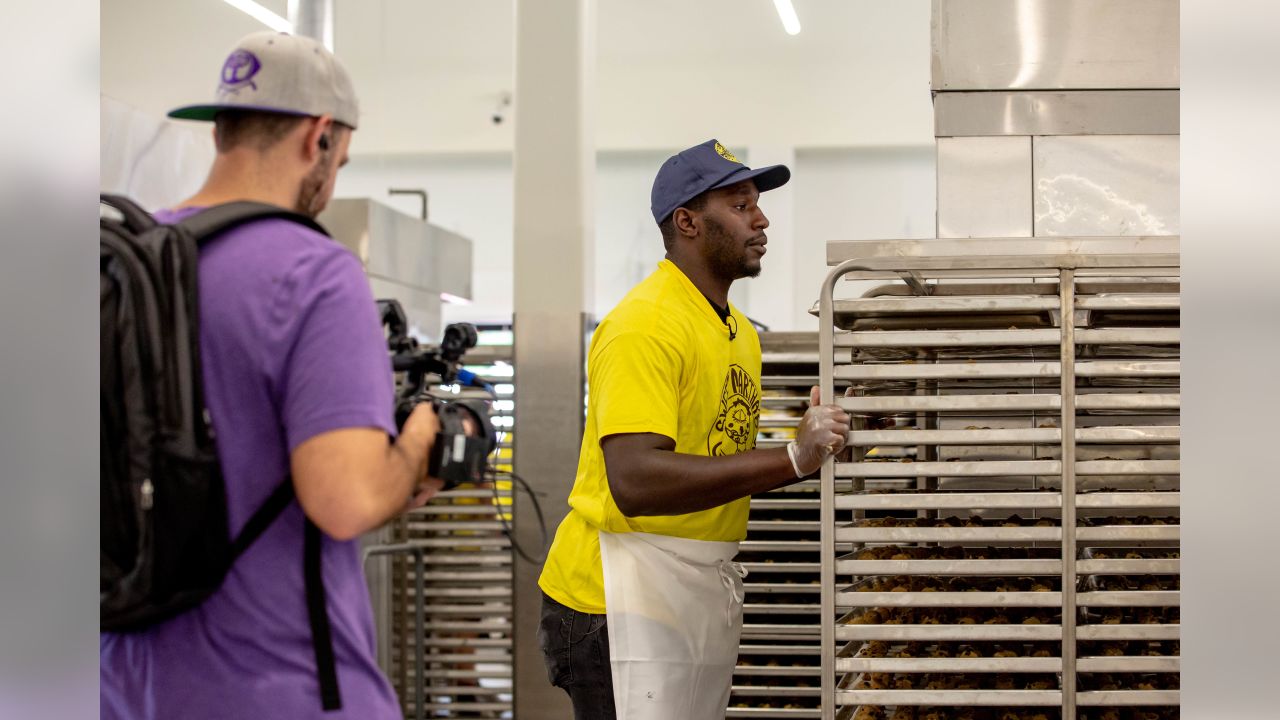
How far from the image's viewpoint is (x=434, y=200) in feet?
37.9

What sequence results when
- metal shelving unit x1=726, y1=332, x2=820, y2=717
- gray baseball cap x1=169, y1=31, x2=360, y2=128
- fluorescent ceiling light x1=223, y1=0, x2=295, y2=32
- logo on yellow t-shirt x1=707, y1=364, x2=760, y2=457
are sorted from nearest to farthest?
gray baseball cap x1=169, y1=31, x2=360, y2=128 < logo on yellow t-shirt x1=707, y1=364, x2=760, y2=457 < metal shelving unit x1=726, y1=332, x2=820, y2=717 < fluorescent ceiling light x1=223, y1=0, x2=295, y2=32

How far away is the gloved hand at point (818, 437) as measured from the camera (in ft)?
7.96

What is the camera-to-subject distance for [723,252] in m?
2.79

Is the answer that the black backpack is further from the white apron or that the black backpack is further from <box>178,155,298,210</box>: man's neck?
the white apron

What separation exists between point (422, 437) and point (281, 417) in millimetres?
167

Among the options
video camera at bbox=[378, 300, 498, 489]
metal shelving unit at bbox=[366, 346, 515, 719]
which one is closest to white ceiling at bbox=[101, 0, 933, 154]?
metal shelving unit at bbox=[366, 346, 515, 719]

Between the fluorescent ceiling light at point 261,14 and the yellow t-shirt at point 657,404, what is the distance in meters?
3.07

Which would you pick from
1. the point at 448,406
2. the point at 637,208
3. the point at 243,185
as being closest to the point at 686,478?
the point at 448,406

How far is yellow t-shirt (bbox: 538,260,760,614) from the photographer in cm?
250

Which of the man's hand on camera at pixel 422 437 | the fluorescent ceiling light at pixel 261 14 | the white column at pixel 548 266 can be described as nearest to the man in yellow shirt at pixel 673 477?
the man's hand on camera at pixel 422 437

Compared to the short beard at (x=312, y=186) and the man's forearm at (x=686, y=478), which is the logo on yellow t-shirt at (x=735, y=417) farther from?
the short beard at (x=312, y=186)

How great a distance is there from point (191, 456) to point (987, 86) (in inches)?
115

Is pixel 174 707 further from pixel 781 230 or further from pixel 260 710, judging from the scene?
pixel 781 230
